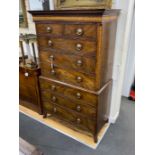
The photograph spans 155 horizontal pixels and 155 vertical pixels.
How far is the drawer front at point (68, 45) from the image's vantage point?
4.65ft

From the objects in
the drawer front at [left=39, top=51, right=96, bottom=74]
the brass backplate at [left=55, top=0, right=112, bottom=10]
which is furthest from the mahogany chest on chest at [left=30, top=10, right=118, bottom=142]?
the brass backplate at [left=55, top=0, right=112, bottom=10]

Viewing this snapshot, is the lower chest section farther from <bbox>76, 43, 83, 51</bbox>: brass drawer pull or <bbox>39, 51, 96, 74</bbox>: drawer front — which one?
<bbox>76, 43, 83, 51</bbox>: brass drawer pull

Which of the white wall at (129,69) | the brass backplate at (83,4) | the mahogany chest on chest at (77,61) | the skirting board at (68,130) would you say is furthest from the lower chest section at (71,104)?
the white wall at (129,69)

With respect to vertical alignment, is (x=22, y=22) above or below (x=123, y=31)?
above

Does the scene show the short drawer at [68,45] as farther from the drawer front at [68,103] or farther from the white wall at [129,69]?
the white wall at [129,69]

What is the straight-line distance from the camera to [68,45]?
5.06 feet

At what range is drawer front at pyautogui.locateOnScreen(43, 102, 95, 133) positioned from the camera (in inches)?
69.3

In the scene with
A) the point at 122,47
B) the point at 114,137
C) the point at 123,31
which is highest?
the point at 123,31
